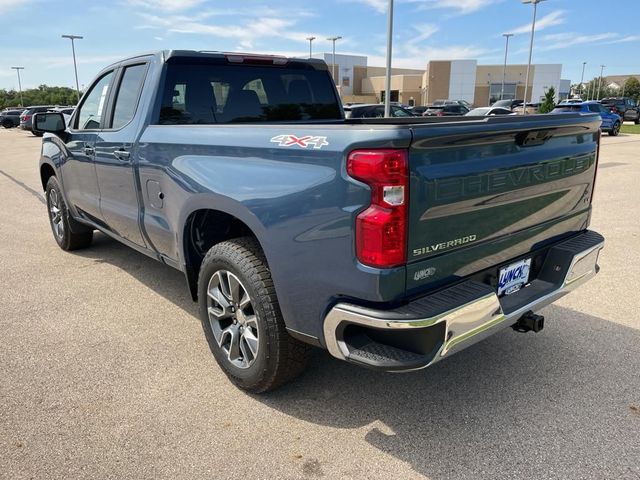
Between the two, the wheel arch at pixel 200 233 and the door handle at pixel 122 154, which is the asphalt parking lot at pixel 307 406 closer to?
the wheel arch at pixel 200 233

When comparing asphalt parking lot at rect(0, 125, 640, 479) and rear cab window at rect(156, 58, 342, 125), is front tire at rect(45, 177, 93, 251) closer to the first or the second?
asphalt parking lot at rect(0, 125, 640, 479)

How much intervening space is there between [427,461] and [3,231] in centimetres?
705

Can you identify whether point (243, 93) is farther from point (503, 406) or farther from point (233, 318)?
point (503, 406)

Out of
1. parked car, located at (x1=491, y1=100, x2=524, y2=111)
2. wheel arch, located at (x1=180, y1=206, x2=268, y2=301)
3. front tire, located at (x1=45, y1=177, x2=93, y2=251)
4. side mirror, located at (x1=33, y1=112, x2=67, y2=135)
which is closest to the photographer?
wheel arch, located at (x1=180, y1=206, x2=268, y2=301)

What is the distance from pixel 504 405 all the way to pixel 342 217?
157 cm

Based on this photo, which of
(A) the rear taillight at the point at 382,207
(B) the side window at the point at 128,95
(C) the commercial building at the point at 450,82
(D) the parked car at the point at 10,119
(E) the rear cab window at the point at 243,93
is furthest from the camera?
(C) the commercial building at the point at 450,82

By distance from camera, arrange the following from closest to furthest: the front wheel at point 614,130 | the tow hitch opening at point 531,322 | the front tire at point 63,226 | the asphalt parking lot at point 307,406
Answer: the asphalt parking lot at point 307,406 → the tow hitch opening at point 531,322 → the front tire at point 63,226 → the front wheel at point 614,130

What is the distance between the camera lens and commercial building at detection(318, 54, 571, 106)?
247ft

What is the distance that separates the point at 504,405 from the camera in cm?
300

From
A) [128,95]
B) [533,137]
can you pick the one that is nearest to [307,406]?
[533,137]

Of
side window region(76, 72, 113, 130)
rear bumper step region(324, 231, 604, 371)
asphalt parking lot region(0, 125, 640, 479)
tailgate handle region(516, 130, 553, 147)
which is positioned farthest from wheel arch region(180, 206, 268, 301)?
side window region(76, 72, 113, 130)

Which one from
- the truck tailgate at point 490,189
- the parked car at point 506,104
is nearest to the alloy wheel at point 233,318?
the truck tailgate at point 490,189

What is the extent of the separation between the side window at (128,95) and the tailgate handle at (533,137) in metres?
2.77

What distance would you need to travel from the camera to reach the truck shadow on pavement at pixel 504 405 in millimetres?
2537
